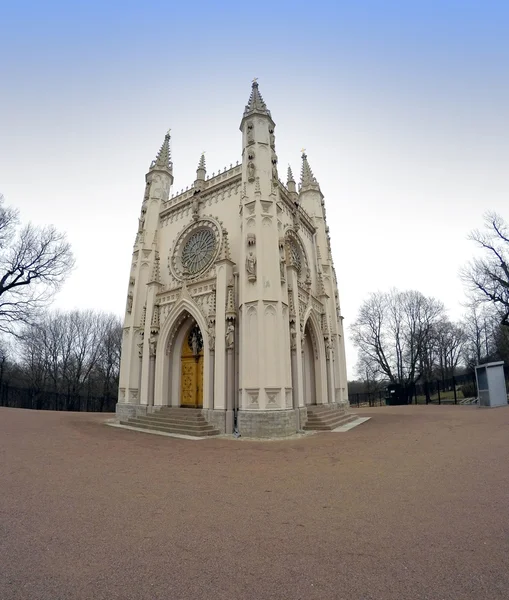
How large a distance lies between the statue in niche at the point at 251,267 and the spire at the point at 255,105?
887cm

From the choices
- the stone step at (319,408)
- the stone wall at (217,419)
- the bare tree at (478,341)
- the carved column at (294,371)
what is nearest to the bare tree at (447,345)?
the bare tree at (478,341)

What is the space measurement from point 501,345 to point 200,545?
40.4m

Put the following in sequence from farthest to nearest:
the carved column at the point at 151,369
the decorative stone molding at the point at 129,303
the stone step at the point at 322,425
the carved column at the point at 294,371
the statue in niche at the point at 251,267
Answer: the decorative stone molding at the point at 129,303, the carved column at the point at 151,369, the stone step at the point at 322,425, the statue in niche at the point at 251,267, the carved column at the point at 294,371

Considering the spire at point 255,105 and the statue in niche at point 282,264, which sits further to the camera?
the spire at point 255,105

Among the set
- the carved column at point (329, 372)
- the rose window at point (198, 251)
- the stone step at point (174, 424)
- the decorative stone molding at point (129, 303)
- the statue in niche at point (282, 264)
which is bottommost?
the stone step at point (174, 424)

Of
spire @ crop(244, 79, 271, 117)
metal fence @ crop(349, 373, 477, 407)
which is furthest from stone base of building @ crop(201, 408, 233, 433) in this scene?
metal fence @ crop(349, 373, 477, 407)

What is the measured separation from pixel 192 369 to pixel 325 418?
7.32m

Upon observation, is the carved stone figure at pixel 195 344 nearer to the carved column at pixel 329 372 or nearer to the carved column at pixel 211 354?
the carved column at pixel 211 354

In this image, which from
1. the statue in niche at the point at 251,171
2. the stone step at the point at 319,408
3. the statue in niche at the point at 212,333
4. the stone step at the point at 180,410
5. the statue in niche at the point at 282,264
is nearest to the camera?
the stone step at the point at 180,410

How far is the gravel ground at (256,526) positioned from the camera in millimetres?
2738

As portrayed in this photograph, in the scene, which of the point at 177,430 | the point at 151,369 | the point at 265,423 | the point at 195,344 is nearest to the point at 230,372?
the point at 265,423

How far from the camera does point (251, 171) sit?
15.9 m

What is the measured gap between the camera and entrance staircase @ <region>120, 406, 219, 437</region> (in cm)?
1291

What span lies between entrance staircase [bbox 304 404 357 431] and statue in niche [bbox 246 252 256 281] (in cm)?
728
